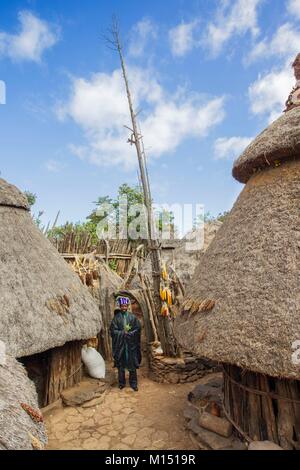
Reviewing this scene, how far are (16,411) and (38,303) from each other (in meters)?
2.86

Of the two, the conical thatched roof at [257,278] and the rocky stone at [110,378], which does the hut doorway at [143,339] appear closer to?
the rocky stone at [110,378]

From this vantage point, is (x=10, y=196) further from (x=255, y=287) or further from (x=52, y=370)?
(x=255, y=287)

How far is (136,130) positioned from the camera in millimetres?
7375

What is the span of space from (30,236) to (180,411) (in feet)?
14.7

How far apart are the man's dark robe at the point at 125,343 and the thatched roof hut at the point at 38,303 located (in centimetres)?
48

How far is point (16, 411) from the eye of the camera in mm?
2619

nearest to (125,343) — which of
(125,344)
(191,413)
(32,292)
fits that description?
(125,344)

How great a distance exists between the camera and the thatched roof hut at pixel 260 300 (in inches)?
128

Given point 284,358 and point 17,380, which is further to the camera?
point 17,380

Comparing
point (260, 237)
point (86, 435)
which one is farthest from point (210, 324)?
point (86, 435)

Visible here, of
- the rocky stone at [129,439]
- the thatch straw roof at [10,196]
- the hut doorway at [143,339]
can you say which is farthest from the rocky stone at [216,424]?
the thatch straw roof at [10,196]

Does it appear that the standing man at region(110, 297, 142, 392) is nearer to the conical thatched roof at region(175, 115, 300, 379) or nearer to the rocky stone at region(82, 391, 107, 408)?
the rocky stone at region(82, 391, 107, 408)
